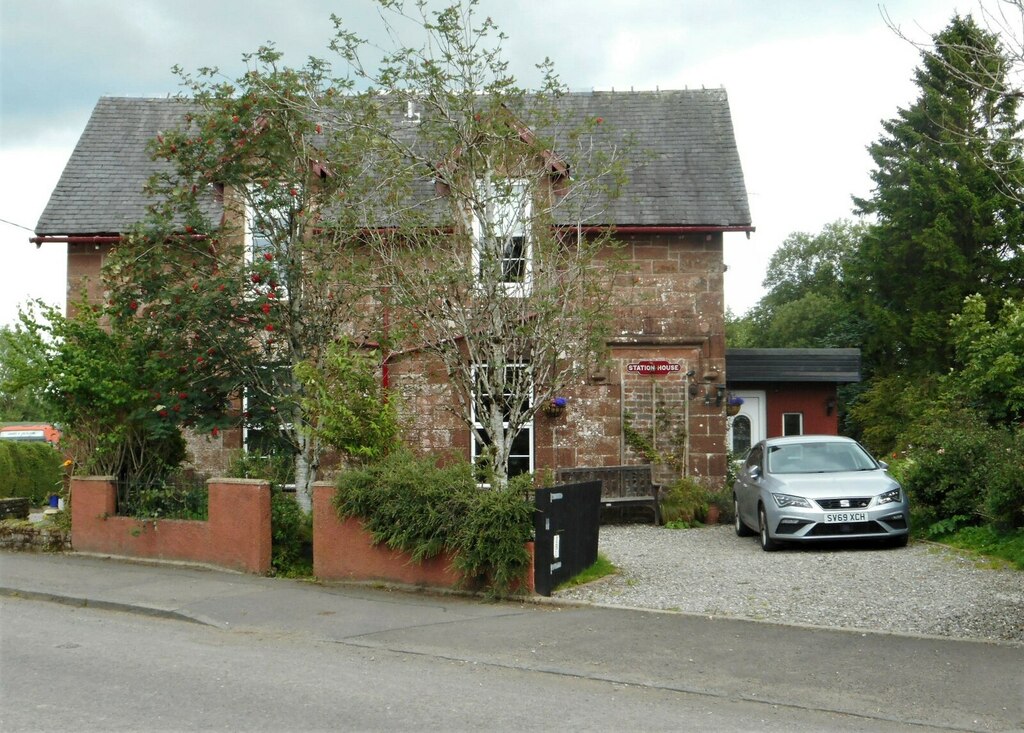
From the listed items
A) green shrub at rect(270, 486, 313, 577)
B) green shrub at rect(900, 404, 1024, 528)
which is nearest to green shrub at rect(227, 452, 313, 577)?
green shrub at rect(270, 486, 313, 577)

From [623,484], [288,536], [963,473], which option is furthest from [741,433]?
[288,536]

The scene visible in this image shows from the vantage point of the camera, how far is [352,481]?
480 inches

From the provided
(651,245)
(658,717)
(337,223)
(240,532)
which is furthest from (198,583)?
(651,245)

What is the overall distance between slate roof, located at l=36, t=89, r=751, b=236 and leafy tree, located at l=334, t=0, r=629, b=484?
581cm

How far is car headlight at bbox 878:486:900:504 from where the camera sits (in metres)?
13.5

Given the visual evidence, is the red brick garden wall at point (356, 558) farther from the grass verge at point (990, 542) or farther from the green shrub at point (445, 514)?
the grass verge at point (990, 542)

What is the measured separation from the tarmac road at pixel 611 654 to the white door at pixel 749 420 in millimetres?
13837

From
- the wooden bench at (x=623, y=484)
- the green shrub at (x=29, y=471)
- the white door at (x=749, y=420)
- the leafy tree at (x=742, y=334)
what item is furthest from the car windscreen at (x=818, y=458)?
the leafy tree at (x=742, y=334)

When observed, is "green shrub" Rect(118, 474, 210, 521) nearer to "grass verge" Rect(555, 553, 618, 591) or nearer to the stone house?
the stone house

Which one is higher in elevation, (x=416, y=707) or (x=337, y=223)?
(x=337, y=223)

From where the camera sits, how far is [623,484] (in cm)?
1769

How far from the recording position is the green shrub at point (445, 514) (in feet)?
36.0

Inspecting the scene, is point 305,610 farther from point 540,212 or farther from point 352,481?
point 540,212

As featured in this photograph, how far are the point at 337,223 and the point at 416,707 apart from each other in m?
8.71
